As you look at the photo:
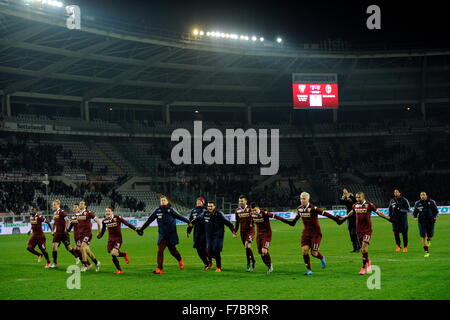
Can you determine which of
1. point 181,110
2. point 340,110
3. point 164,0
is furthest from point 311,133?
point 164,0

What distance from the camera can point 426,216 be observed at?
891 inches

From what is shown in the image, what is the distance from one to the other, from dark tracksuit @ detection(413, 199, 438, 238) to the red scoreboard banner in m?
37.2

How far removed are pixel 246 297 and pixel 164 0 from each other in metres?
54.0

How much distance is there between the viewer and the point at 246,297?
1313 cm

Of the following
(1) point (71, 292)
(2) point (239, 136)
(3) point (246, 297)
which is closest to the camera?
(3) point (246, 297)

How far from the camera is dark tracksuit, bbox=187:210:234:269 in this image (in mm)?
18797

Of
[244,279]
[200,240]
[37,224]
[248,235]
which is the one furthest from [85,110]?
[244,279]

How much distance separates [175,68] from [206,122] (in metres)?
13.5

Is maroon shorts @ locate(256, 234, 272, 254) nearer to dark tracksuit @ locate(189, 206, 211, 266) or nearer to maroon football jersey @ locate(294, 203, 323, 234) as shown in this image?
maroon football jersey @ locate(294, 203, 323, 234)

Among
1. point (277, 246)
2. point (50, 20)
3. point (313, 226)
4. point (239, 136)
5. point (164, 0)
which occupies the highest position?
point (164, 0)

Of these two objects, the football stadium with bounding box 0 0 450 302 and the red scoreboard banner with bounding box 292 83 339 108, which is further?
the red scoreboard banner with bounding box 292 83 339 108

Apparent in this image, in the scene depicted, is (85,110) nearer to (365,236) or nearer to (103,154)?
(103,154)

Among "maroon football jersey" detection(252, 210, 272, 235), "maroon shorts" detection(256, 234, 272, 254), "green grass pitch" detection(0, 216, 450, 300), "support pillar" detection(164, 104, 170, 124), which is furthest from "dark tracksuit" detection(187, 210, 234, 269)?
"support pillar" detection(164, 104, 170, 124)
